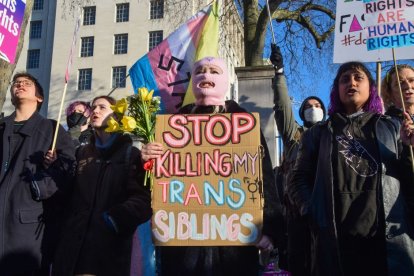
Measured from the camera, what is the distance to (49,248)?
3186 mm

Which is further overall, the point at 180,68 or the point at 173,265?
the point at 180,68

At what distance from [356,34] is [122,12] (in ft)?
120

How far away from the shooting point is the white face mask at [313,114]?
14.5ft

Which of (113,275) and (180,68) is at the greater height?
(180,68)

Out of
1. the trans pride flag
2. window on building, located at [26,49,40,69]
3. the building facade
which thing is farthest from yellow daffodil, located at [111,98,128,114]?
window on building, located at [26,49,40,69]

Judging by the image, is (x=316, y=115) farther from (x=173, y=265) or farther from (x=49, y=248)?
(x=49, y=248)

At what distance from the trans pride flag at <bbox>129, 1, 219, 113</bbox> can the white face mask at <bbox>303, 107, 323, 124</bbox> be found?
139 centimetres

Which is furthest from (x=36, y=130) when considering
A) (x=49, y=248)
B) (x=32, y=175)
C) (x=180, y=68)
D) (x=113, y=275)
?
(x=180, y=68)

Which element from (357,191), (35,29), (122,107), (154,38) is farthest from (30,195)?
(35,29)

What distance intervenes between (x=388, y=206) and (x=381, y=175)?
17cm

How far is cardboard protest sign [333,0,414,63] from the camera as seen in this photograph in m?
3.60

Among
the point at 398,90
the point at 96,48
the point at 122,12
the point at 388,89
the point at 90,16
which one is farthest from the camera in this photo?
the point at 90,16

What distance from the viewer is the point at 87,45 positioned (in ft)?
126

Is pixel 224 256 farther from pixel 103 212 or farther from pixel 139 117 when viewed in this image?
pixel 139 117
